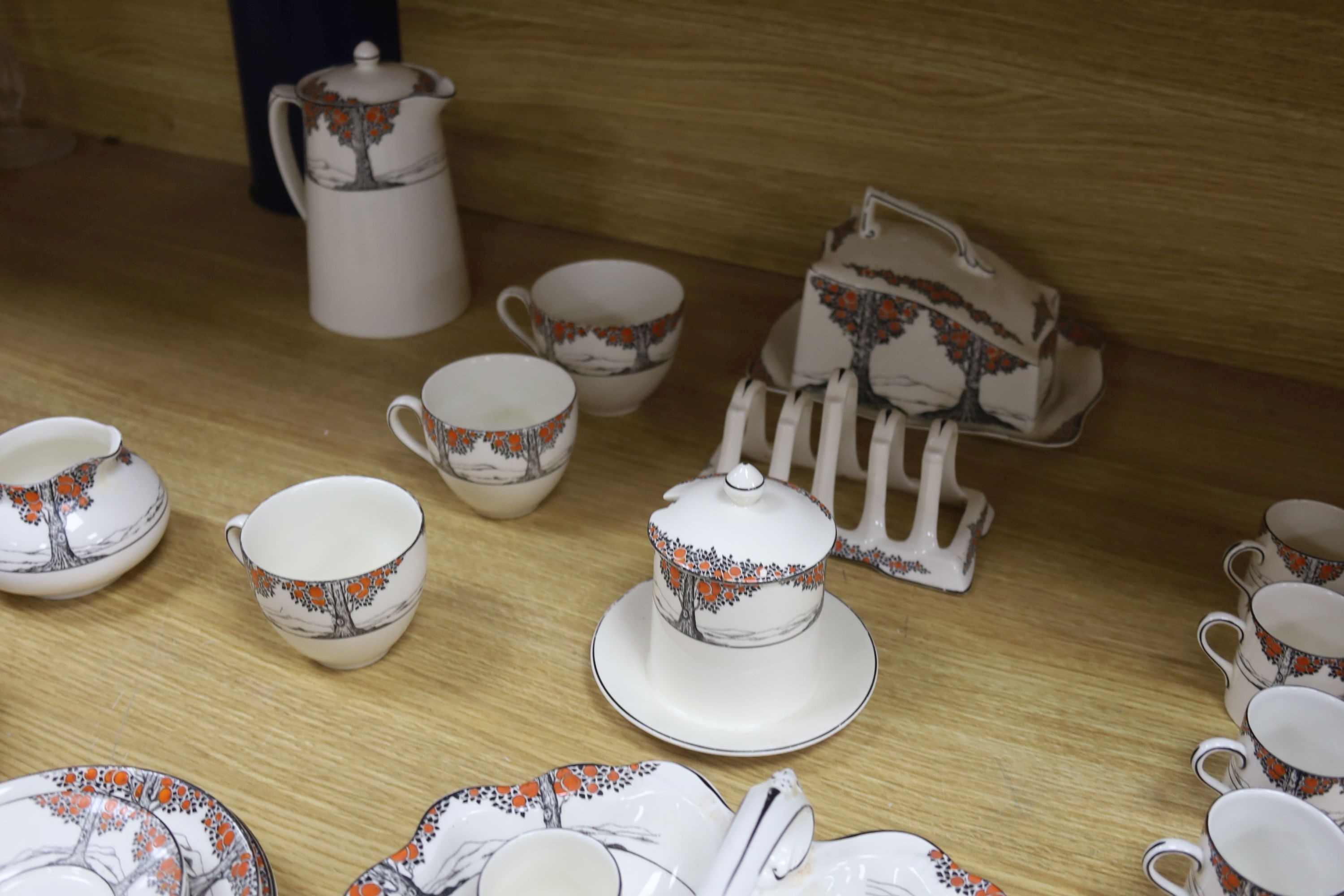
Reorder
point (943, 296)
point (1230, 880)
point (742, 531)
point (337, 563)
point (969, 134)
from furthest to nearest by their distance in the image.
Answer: point (969, 134)
point (943, 296)
point (337, 563)
point (742, 531)
point (1230, 880)

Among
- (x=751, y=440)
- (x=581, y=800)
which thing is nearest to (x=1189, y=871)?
(x=581, y=800)

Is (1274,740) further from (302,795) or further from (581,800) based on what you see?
(302,795)

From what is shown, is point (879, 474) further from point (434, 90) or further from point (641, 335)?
point (434, 90)

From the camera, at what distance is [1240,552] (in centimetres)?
74

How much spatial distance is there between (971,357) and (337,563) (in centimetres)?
46

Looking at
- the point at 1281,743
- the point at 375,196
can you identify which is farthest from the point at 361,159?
the point at 1281,743

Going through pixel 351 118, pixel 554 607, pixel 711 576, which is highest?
pixel 351 118

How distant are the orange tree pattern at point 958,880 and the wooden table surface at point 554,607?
56mm

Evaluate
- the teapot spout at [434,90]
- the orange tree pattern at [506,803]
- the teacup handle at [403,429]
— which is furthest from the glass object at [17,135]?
the orange tree pattern at [506,803]

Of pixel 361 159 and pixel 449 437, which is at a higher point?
pixel 361 159

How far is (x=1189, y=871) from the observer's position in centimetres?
56

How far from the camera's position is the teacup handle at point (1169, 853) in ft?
1.70

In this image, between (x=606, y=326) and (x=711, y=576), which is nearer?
(x=711, y=576)

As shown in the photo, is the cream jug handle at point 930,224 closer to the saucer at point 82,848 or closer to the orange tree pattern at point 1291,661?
the orange tree pattern at point 1291,661
